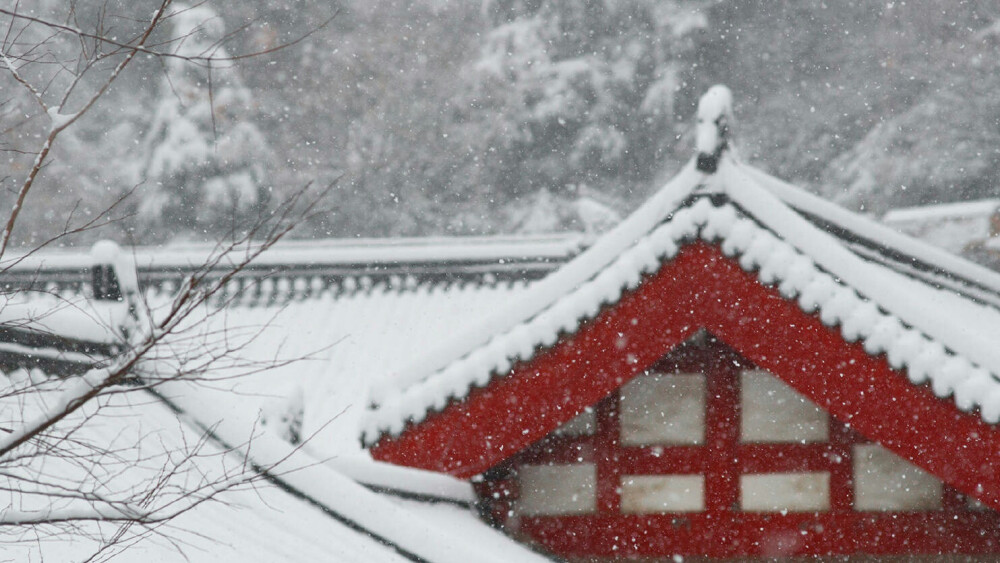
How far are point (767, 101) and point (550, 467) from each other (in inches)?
761

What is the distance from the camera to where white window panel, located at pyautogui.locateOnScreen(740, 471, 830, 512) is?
540 cm

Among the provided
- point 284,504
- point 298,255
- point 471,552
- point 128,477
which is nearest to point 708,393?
point 471,552

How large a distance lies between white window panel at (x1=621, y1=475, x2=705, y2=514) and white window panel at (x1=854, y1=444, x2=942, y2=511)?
92cm

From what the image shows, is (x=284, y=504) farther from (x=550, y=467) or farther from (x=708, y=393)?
(x=708, y=393)

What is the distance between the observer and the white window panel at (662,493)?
17.8ft

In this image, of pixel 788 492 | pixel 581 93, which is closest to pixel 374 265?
pixel 788 492

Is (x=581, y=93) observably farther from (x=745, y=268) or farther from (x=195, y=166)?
(x=745, y=268)

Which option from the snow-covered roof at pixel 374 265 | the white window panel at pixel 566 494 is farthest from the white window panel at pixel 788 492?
the snow-covered roof at pixel 374 265

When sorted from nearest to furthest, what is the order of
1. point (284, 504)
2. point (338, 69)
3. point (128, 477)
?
point (128, 477)
point (284, 504)
point (338, 69)

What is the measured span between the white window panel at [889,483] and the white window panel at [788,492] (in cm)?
20

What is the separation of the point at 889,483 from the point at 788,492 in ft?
1.91

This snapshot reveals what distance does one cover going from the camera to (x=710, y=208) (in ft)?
16.1

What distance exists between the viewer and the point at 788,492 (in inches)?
213

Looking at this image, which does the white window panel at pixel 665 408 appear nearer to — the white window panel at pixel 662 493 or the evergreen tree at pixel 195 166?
the white window panel at pixel 662 493
